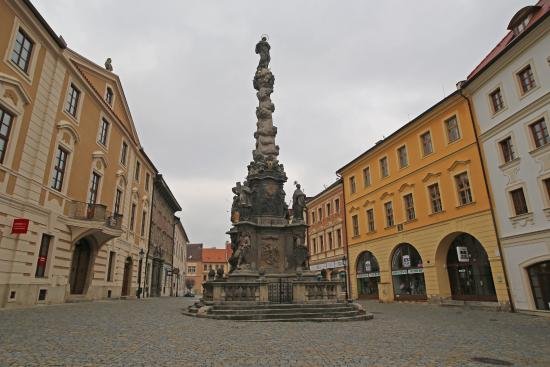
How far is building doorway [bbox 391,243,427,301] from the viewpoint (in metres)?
22.0

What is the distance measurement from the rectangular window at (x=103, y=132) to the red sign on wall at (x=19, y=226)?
8.65m

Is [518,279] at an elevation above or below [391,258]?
below

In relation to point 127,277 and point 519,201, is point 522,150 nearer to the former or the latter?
point 519,201

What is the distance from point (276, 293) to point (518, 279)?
11.6 metres

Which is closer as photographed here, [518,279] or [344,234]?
[518,279]

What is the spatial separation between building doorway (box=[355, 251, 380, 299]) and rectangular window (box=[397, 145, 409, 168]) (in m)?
7.71

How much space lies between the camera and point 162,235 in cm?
3762

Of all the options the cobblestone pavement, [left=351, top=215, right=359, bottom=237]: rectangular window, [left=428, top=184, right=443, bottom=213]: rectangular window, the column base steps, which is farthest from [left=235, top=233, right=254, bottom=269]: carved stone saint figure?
[left=351, top=215, right=359, bottom=237]: rectangular window

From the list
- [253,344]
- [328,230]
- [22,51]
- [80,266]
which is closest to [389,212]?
[328,230]

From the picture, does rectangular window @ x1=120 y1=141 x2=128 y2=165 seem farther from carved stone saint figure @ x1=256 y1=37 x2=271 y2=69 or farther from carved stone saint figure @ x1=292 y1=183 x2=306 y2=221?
carved stone saint figure @ x1=292 y1=183 x2=306 y2=221

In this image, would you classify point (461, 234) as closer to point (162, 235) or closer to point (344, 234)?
point (344, 234)

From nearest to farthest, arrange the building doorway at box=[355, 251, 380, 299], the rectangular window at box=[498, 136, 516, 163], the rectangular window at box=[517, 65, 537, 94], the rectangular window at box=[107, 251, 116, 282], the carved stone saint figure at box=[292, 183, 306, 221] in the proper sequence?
1. the carved stone saint figure at box=[292, 183, 306, 221]
2. the rectangular window at box=[517, 65, 537, 94]
3. the rectangular window at box=[498, 136, 516, 163]
4. the rectangular window at box=[107, 251, 116, 282]
5. the building doorway at box=[355, 251, 380, 299]

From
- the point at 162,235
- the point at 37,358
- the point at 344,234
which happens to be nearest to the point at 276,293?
the point at 37,358

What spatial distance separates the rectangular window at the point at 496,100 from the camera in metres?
17.6
